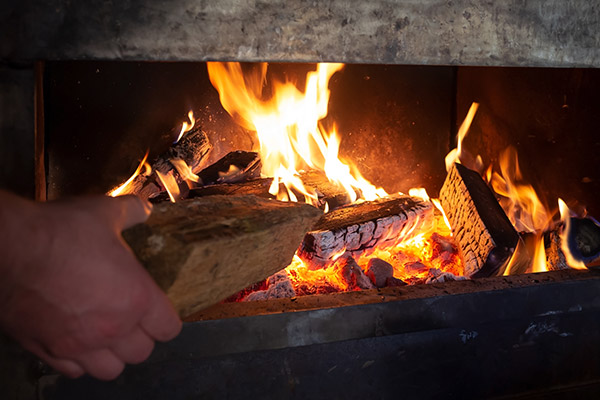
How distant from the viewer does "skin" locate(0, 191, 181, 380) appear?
75 cm

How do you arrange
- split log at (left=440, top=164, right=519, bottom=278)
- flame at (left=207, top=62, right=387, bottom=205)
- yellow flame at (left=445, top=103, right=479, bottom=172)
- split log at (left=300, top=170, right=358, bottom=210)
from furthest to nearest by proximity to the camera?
yellow flame at (left=445, top=103, right=479, bottom=172) → flame at (left=207, top=62, right=387, bottom=205) → split log at (left=300, top=170, right=358, bottom=210) → split log at (left=440, top=164, right=519, bottom=278)

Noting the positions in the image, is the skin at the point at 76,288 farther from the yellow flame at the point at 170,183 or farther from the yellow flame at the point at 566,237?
the yellow flame at the point at 566,237

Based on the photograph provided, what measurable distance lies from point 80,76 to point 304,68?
993 millimetres

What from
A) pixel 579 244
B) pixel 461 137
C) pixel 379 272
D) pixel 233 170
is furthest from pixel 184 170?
pixel 579 244

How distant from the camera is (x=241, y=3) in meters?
A: 1.26

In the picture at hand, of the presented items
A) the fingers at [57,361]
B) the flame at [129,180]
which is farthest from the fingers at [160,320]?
the flame at [129,180]

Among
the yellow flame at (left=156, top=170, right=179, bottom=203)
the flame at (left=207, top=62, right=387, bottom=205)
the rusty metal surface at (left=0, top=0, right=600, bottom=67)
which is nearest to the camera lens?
the rusty metal surface at (left=0, top=0, right=600, bottom=67)

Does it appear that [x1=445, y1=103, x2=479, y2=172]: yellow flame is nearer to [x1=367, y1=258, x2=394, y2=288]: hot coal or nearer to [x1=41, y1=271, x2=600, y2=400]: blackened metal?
[x1=367, y1=258, x2=394, y2=288]: hot coal

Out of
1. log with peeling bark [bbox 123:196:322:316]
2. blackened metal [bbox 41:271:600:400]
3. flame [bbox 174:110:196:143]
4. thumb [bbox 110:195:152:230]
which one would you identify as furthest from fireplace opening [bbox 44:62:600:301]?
thumb [bbox 110:195:152:230]

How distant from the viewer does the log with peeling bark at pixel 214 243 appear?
957mm

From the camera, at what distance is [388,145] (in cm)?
263

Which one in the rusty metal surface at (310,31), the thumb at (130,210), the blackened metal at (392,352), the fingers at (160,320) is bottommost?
the blackened metal at (392,352)

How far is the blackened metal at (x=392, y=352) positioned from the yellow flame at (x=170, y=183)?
830 mm

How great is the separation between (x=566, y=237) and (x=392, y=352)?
0.91 metres
